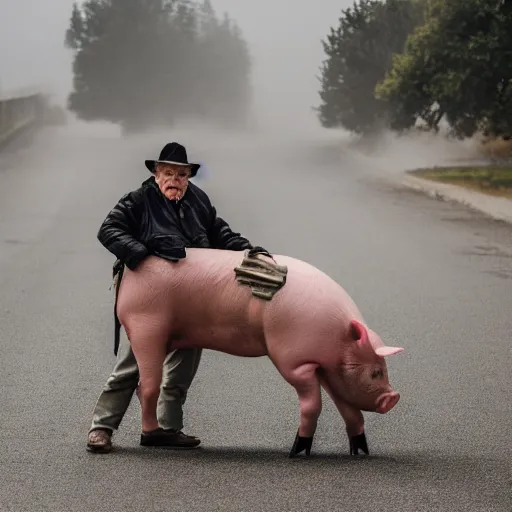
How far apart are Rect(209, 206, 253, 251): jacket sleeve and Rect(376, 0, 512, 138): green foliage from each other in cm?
2202

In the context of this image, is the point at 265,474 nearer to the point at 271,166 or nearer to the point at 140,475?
the point at 140,475

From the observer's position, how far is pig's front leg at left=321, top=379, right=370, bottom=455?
693cm

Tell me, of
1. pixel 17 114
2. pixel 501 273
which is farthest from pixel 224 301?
pixel 17 114

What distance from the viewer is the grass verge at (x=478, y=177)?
94.1 feet

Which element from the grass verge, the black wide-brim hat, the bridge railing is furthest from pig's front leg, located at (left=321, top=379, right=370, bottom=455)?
the bridge railing

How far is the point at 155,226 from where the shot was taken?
6.95 metres

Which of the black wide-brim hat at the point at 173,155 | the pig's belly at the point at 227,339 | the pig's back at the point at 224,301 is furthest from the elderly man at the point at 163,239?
the pig's belly at the point at 227,339

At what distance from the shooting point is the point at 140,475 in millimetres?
6617

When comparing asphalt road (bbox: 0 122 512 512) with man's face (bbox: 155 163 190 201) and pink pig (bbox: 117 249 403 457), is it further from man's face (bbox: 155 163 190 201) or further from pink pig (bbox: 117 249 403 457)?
man's face (bbox: 155 163 190 201)

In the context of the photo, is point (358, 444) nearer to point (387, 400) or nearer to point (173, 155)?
point (387, 400)

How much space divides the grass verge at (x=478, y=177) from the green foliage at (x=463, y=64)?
123 centimetres

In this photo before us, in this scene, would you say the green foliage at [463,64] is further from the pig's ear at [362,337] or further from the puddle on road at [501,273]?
the pig's ear at [362,337]

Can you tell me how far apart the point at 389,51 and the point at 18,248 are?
30.6 metres

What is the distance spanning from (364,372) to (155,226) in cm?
136
